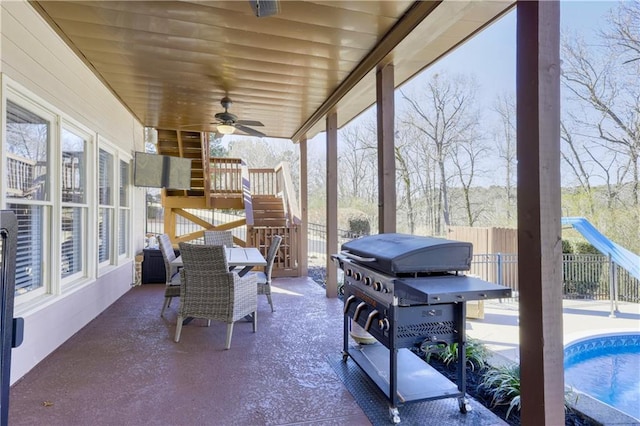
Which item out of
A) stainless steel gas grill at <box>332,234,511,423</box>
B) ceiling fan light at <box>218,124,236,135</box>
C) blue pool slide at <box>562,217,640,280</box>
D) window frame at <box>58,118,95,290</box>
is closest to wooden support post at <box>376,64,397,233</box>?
stainless steel gas grill at <box>332,234,511,423</box>

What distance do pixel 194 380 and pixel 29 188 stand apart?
84.1 inches

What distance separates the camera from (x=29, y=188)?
2.70m

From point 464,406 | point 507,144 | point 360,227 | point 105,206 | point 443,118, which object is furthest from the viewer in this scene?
point 360,227

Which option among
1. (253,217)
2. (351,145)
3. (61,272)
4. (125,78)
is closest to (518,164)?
(61,272)

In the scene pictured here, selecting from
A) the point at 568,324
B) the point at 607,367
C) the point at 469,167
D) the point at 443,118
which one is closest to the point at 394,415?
the point at 607,367

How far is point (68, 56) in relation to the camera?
321 cm

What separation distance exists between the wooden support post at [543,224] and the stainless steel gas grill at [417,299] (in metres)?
0.29

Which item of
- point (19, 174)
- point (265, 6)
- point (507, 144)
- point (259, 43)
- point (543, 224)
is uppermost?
point (507, 144)

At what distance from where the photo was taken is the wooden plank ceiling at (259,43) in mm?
2504

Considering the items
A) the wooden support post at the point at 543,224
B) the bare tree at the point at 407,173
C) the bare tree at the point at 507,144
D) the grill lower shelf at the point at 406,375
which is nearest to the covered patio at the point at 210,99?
the wooden support post at the point at 543,224

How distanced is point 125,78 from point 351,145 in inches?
390

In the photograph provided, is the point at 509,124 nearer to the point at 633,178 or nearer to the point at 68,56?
the point at 633,178

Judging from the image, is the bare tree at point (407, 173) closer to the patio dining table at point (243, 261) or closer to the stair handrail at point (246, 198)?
the stair handrail at point (246, 198)

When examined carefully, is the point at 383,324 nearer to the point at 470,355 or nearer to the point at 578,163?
the point at 470,355
